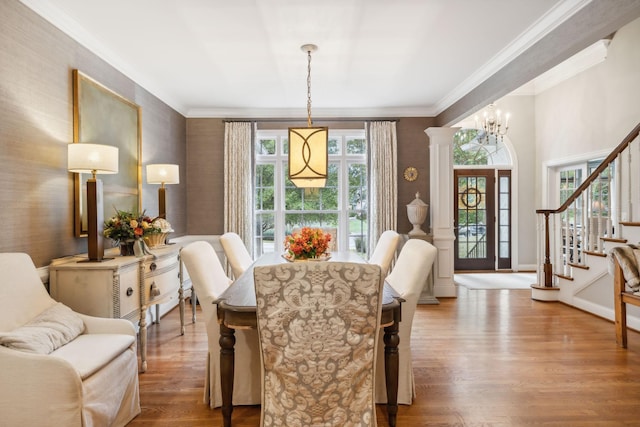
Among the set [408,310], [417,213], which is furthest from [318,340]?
[417,213]

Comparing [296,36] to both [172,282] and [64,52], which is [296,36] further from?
[172,282]

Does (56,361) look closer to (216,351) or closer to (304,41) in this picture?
(216,351)

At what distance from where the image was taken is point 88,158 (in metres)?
A: 2.63

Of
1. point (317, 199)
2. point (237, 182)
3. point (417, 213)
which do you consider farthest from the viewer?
point (317, 199)

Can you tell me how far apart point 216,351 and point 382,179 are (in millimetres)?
3816

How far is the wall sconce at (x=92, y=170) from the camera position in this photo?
2.62 metres

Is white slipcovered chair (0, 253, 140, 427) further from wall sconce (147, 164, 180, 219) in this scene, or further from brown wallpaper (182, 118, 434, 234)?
brown wallpaper (182, 118, 434, 234)

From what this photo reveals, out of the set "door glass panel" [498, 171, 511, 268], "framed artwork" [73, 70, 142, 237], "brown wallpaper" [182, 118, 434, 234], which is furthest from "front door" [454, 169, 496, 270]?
"framed artwork" [73, 70, 142, 237]

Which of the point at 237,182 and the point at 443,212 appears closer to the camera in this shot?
the point at 443,212

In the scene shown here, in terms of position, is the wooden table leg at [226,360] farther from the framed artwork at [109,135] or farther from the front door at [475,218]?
the front door at [475,218]

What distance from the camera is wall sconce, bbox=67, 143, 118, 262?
8.61ft

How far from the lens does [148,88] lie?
4258mm

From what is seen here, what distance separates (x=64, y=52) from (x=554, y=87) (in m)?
6.97


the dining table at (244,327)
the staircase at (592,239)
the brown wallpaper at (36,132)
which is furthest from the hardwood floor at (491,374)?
the brown wallpaper at (36,132)
